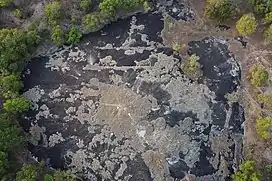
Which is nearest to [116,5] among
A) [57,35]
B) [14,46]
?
[57,35]

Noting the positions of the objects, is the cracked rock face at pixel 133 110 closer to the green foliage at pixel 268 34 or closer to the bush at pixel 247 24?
the bush at pixel 247 24

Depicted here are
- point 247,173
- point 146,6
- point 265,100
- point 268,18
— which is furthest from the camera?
point 146,6

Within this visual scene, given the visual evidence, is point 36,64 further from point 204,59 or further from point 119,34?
point 204,59

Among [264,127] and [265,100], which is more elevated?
[265,100]

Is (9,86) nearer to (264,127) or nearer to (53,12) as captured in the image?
(53,12)

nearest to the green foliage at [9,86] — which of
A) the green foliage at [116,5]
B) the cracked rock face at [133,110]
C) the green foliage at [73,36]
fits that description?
the cracked rock face at [133,110]

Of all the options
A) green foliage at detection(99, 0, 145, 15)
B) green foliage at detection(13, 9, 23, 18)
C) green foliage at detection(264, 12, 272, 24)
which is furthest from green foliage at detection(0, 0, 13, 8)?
Result: green foliage at detection(264, 12, 272, 24)
